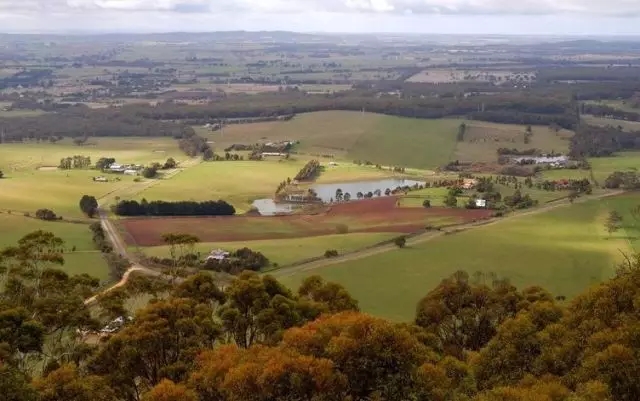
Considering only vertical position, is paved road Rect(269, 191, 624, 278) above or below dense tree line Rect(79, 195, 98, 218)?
below

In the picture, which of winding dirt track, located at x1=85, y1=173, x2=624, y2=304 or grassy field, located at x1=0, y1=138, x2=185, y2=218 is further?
grassy field, located at x1=0, y1=138, x2=185, y2=218

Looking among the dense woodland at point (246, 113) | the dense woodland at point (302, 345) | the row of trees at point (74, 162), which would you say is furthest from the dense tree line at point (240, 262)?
the dense woodland at point (246, 113)

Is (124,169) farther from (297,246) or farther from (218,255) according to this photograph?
(218,255)

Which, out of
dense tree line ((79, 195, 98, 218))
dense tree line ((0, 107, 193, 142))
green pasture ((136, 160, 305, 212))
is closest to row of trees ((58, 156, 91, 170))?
green pasture ((136, 160, 305, 212))

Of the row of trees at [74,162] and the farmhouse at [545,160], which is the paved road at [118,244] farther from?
the farmhouse at [545,160]

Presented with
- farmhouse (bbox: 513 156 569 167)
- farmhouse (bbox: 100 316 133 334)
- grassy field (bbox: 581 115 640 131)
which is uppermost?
farmhouse (bbox: 100 316 133 334)

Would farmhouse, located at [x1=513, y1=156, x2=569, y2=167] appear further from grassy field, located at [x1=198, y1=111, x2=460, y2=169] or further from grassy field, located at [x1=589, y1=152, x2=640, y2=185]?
grassy field, located at [x1=198, y1=111, x2=460, y2=169]
